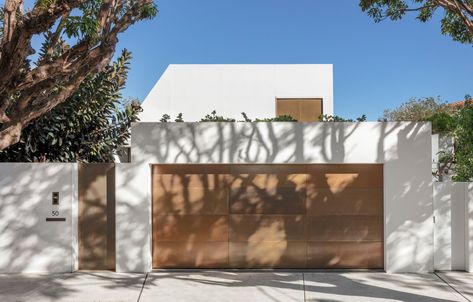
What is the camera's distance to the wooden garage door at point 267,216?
351 inches

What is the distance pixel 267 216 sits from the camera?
29.4ft

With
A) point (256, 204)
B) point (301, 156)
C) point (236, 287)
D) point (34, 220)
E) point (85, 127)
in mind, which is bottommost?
point (236, 287)

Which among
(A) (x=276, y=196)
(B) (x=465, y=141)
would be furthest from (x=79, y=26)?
(B) (x=465, y=141)

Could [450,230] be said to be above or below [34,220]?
below

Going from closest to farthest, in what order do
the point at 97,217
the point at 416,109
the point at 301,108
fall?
the point at 97,217, the point at 301,108, the point at 416,109

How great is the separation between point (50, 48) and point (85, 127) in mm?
4927

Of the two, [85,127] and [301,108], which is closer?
[85,127]

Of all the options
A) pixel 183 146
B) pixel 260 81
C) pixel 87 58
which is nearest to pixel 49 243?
pixel 183 146

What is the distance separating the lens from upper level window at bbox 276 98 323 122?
2178 centimetres

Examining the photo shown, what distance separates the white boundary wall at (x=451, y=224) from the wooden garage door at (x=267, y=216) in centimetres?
113

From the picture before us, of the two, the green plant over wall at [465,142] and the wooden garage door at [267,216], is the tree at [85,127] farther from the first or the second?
the green plant over wall at [465,142]

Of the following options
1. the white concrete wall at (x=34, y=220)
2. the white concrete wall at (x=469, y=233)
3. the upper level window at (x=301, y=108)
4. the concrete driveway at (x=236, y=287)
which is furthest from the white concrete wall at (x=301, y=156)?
the upper level window at (x=301, y=108)

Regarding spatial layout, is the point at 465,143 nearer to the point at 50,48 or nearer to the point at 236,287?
the point at 236,287

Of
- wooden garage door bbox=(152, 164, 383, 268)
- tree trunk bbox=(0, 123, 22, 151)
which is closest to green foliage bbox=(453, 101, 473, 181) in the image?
wooden garage door bbox=(152, 164, 383, 268)
